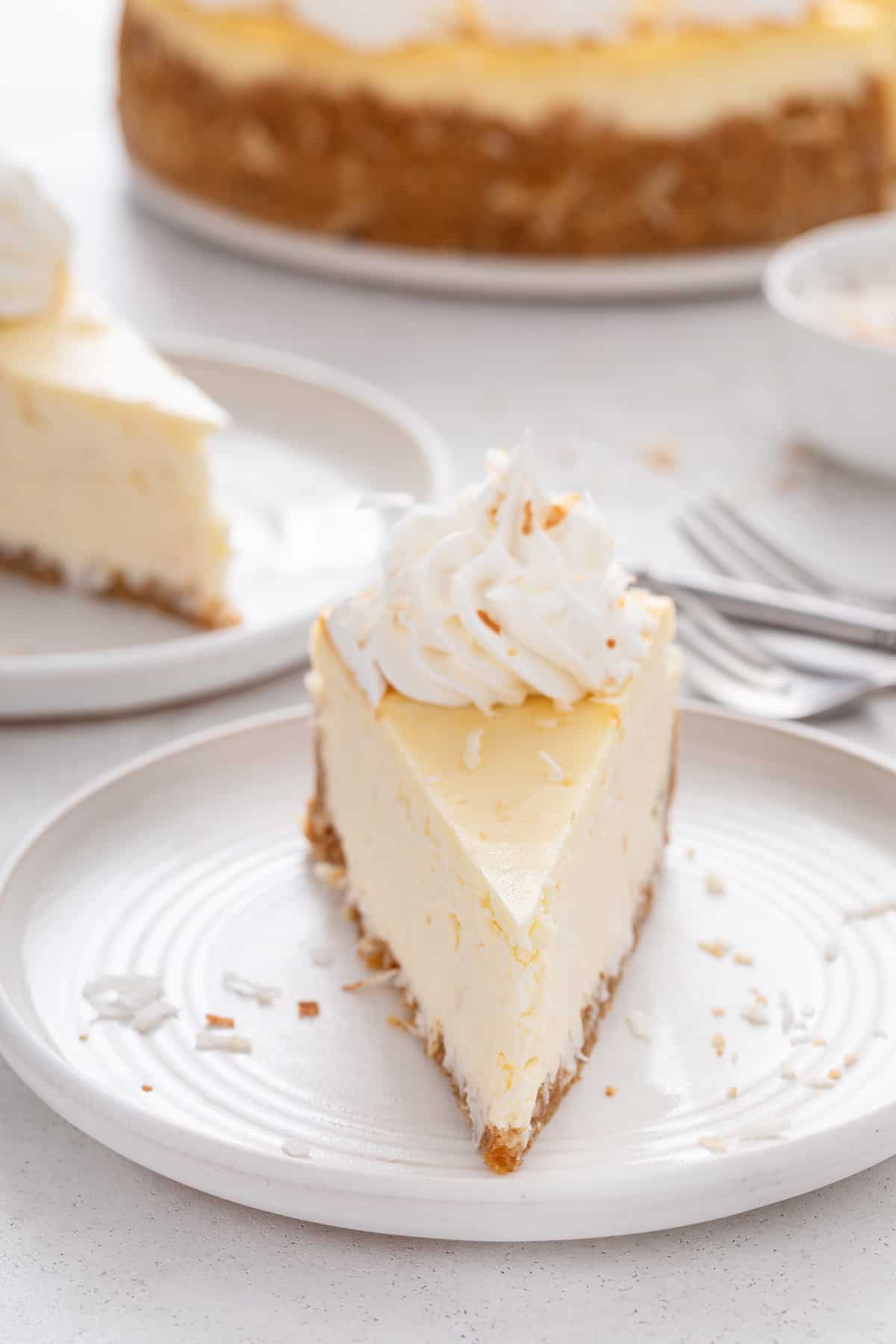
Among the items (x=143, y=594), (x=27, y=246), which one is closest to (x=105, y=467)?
(x=143, y=594)

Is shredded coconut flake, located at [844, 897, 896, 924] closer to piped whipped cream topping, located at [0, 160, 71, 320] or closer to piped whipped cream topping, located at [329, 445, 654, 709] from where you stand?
piped whipped cream topping, located at [329, 445, 654, 709]

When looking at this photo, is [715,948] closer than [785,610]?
Yes

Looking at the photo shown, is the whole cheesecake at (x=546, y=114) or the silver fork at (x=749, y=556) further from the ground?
the whole cheesecake at (x=546, y=114)

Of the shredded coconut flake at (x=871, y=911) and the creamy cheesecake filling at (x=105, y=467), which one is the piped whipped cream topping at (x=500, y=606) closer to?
the shredded coconut flake at (x=871, y=911)

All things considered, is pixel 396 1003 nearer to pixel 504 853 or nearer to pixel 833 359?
→ pixel 504 853

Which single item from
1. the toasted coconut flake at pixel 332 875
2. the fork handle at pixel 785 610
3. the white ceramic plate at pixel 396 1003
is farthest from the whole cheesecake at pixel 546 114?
the toasted coconut flake at pixel 332 875

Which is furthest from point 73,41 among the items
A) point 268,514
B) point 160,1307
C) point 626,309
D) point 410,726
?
point 160,1307

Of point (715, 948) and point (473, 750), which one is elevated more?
point (473, 750)
